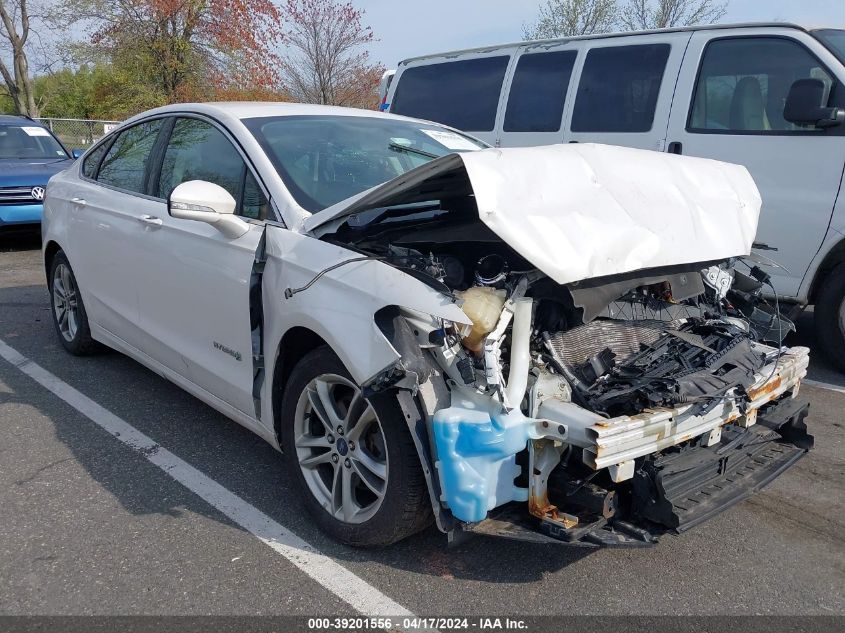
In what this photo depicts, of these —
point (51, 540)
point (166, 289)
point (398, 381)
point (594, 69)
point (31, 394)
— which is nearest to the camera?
point (398, 381)

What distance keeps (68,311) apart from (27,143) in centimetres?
745

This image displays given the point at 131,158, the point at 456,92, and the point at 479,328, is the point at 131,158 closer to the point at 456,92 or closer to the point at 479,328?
the point at 479,328

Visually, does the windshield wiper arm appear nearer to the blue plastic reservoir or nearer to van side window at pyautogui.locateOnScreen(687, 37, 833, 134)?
the blue plastic reservoir

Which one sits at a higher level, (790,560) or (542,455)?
(542,455)

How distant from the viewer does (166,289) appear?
3934 mm

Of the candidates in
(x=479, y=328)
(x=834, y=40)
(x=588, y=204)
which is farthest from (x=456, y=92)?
(x=479, y=328)

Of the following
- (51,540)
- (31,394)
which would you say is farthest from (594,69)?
(51,540)

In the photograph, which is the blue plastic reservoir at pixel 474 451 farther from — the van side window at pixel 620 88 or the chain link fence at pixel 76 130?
the chain link fence at pixel 76 130

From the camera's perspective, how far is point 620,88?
6340mm

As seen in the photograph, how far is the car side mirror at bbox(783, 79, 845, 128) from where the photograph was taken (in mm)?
4969

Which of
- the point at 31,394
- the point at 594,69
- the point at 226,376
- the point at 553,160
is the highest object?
the point at 594,69

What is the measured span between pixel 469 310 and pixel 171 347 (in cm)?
205

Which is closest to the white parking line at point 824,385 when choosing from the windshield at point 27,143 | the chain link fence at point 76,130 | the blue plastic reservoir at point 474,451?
the blue plastic reservoir at point 474,451

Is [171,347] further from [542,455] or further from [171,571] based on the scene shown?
[542,455]
